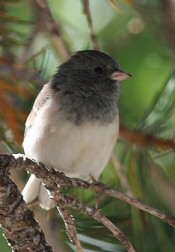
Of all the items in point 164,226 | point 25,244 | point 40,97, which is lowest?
point 164,226

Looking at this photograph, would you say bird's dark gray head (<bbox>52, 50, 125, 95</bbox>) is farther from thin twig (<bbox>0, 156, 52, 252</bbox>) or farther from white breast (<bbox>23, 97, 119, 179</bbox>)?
thin twig (<bbox>0, 156, 52, 252</bbox>)

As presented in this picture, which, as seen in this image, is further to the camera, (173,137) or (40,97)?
(40,97)

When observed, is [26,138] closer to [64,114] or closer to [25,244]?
Result: [64,114]

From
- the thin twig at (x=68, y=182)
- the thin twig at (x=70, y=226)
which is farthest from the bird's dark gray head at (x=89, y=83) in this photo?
the thin twig at (x=70, y=226)

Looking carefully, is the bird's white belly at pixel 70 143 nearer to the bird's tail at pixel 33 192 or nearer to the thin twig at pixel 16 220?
the bird's tail at pixel 33 192

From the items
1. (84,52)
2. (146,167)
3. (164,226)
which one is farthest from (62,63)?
(164,226)

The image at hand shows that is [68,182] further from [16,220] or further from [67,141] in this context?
[67,141]

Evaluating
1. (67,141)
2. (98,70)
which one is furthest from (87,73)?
(67,141)
